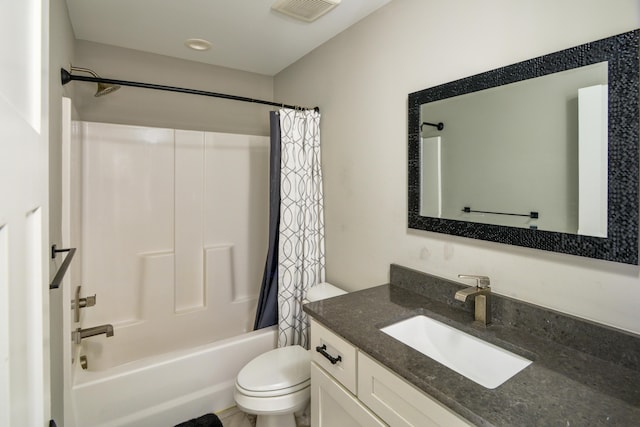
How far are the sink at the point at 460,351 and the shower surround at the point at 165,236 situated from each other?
114 cm

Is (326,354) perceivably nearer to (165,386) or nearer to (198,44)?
(165,386)

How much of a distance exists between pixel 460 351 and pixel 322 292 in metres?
0.93

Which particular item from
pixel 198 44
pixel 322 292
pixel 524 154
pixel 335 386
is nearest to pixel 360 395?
pixel 335 386

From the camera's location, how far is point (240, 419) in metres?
1.97

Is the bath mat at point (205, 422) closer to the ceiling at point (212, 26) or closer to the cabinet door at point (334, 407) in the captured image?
the cabinet door at point (334, 407)

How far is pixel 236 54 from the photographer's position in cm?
243

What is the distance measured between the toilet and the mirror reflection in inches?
39.7

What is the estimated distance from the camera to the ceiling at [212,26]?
1777 millimetres

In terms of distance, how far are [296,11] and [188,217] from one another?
1541 millimetres

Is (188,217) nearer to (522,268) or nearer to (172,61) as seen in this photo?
(172,61)

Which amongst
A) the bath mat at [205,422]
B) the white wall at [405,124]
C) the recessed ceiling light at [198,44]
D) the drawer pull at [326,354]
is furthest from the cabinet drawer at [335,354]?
the recessed ceiling light at [198,44]

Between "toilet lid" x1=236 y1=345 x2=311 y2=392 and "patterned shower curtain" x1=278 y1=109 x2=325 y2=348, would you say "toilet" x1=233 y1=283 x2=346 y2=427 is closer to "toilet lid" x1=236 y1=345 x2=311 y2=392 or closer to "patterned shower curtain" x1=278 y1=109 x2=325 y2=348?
"toilet lid" x1=236 y1=345 x2=311 y2=392

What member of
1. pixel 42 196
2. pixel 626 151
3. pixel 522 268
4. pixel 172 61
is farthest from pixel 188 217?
pixel 626 151

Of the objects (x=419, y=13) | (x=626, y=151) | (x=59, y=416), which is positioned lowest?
(x=59, y=416)
